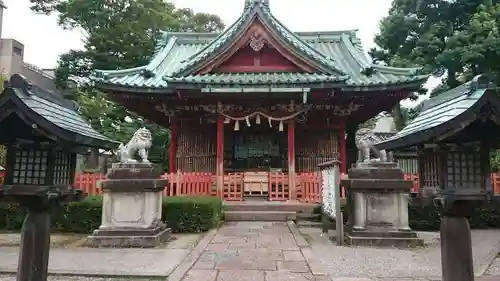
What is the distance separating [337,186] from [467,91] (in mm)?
4700

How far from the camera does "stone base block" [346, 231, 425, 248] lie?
26.6 ft

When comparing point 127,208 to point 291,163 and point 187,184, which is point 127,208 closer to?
point 187,184

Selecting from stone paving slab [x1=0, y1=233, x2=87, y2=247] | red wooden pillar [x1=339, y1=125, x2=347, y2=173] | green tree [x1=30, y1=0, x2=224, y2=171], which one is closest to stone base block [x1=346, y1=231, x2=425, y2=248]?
stone paving slab [x1=0, y1=233, x2=87, y2=247]

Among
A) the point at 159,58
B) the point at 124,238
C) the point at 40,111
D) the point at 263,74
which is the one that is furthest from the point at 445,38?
the point at 40,111

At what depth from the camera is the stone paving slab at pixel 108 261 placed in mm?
5895

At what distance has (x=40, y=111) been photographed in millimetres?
4125

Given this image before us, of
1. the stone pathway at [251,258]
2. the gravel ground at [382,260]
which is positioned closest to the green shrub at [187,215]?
the stone pathway at [251,258]

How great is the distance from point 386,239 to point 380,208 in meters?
0.64

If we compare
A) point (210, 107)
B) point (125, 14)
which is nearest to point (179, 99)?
point (210, 107)

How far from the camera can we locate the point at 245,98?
532 inches

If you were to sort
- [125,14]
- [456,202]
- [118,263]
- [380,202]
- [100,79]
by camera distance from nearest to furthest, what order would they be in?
[456,202] → [118,263] → [380,202] → [100,79] → [125,14]

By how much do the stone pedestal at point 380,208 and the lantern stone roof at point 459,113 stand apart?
3.82m

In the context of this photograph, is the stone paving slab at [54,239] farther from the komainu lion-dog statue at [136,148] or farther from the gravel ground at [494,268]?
the gravel ground at [494,268]

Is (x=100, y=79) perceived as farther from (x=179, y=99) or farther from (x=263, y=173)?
(x=263, y=173)
